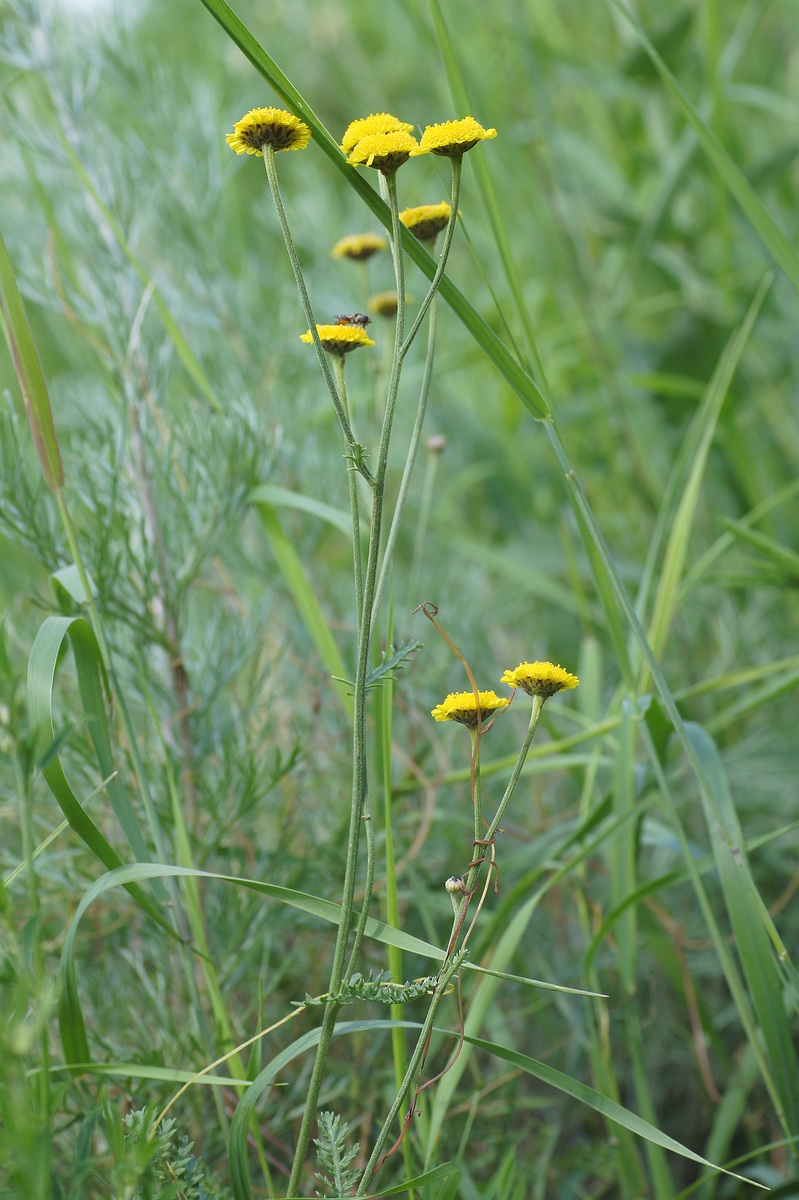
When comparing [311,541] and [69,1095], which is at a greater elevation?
[311,541]

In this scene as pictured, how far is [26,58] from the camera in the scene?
0.98 m

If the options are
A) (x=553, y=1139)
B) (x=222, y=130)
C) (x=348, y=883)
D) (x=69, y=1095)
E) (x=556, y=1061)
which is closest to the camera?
(x=348, y=883)

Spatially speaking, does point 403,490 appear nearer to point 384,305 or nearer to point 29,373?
point 29,373

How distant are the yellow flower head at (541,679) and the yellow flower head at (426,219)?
0.27 m

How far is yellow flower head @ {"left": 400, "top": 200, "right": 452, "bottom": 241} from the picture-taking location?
0.55m

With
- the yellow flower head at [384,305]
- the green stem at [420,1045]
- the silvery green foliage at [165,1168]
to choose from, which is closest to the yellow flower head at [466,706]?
the green stem at [420,1045]

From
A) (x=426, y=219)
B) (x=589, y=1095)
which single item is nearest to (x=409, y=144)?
(x=426, y=219)

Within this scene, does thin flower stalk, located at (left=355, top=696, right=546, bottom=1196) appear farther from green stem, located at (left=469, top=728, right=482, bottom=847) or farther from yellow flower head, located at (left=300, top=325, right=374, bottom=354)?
yellow flower head, located at (left=300, top=325, right=374, bottom=354)

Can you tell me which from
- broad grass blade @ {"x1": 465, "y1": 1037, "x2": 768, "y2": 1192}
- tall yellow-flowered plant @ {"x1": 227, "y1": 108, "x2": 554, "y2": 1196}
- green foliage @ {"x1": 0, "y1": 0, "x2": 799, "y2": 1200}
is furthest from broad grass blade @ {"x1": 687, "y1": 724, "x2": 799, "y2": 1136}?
tall yellow-flowered plant @ {"x1": 227, "y1": 108, "x2": 554, "y2": 1196}

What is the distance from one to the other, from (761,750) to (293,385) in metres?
0.76

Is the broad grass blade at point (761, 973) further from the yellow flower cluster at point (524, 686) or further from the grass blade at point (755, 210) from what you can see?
the grass blade at point (755, 210)

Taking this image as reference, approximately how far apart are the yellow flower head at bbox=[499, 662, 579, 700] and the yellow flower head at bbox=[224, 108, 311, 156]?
276 millimetres

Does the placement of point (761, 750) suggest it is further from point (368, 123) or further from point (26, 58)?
point (26, 58)

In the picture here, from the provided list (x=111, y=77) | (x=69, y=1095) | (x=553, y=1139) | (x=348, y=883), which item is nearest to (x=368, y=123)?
(x=348, y=883)
